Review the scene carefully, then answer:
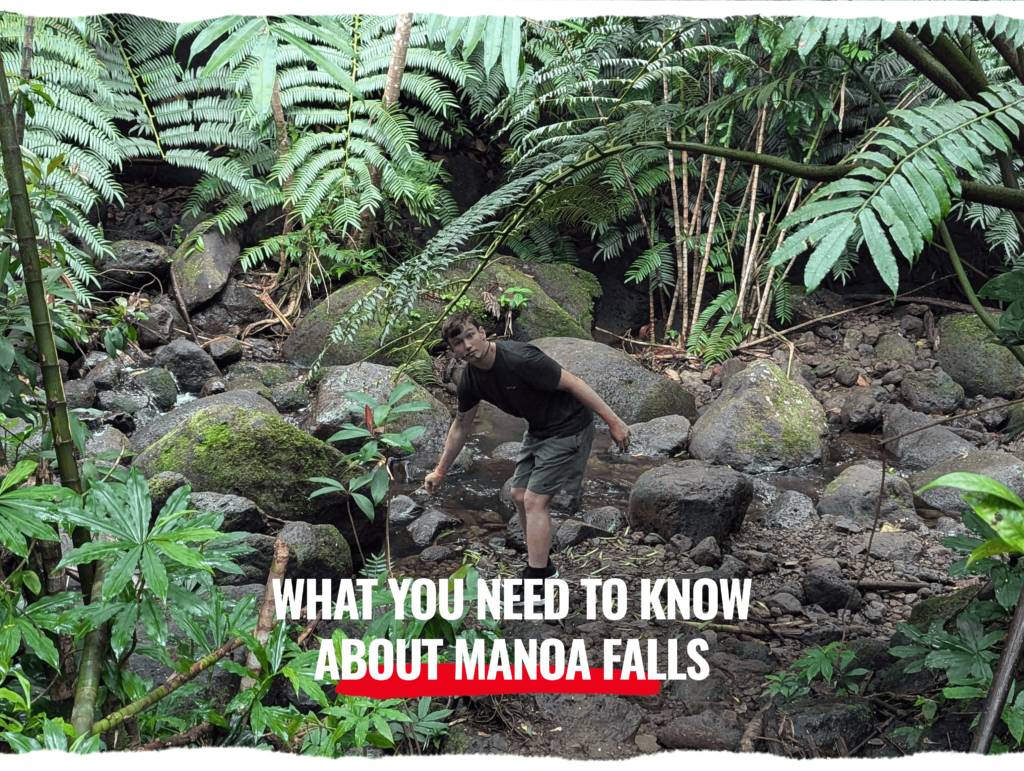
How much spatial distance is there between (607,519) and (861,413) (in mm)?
2389

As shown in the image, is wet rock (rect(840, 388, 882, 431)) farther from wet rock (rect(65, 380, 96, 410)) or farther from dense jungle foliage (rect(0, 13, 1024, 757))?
wet rock (rect(65, 380, 96, 410))

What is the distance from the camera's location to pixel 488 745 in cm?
171

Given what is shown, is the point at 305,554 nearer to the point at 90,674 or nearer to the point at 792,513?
the point at 90,674

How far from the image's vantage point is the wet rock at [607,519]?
3723 mm

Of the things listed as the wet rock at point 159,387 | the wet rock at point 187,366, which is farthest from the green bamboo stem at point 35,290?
the wet rock at point 187,366

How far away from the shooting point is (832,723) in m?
1.67

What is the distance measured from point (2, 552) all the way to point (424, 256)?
48.1 inches

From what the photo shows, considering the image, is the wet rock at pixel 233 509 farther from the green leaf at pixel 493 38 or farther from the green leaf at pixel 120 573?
the green leaf at pixel 493 38

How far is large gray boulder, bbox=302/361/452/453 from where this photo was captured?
15.8ft

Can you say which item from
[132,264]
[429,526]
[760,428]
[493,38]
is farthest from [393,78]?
[493,38]

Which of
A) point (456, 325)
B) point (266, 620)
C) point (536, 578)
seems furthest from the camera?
point (536, 578)

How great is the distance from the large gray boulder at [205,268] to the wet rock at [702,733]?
5378 millimetres

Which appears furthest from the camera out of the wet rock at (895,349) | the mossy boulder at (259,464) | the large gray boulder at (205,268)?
the large gray boulder at (205,268)

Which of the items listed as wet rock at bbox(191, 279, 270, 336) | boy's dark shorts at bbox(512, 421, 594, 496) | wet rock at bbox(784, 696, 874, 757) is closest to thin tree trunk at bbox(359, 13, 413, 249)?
wet rock at bbox(191, 279, 270, 336)
